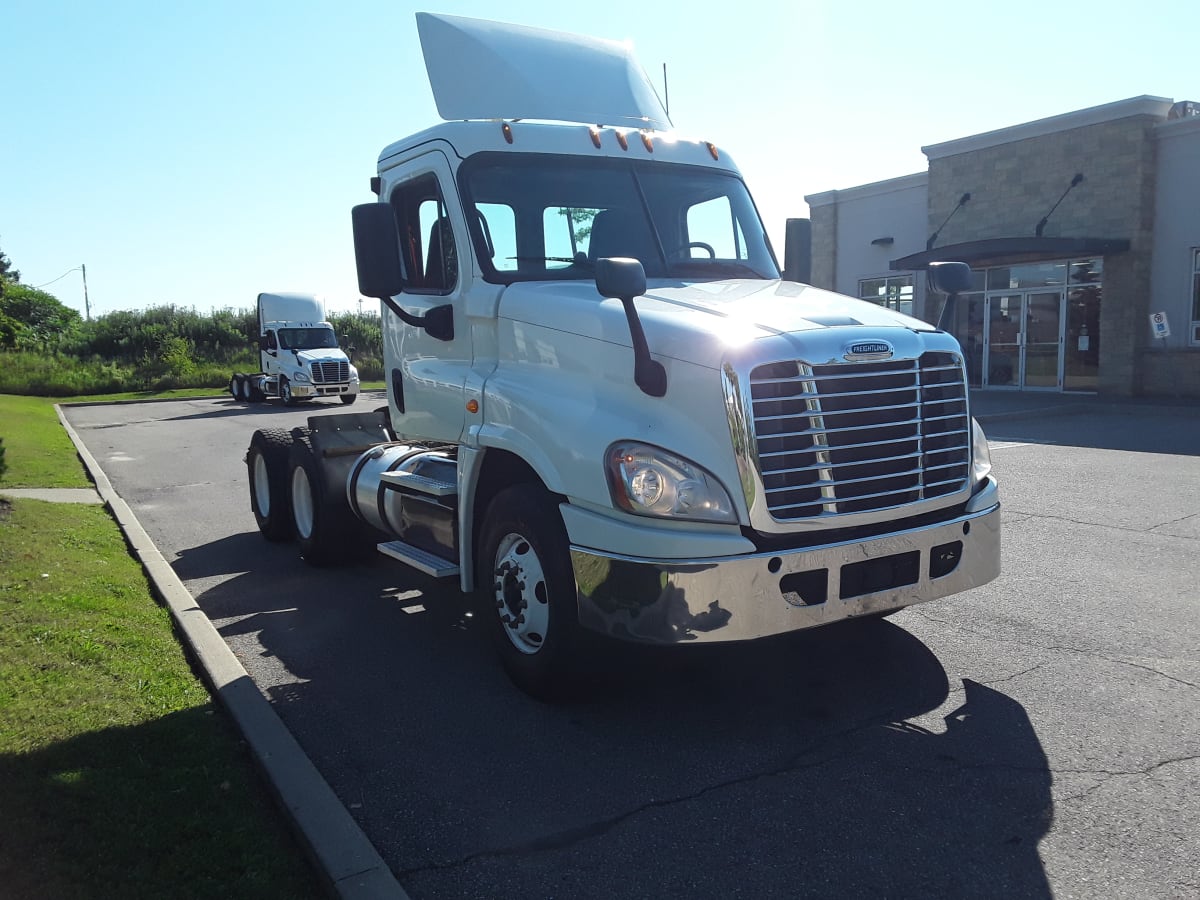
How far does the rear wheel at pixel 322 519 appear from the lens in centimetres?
729

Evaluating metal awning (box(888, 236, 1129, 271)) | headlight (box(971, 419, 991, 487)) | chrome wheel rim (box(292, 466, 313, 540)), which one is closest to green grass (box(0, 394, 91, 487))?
chrome wheel rim (box(292, 466, 313, 540))

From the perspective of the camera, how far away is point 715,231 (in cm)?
579

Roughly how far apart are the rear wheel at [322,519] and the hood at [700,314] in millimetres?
2911

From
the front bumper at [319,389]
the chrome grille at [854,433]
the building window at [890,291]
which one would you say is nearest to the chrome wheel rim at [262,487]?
the chrome grille at [854,433]

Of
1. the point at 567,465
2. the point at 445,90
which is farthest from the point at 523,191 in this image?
the point at 567,465

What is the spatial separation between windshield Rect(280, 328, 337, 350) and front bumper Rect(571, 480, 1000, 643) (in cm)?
2680

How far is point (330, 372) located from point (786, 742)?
26175 millimetres

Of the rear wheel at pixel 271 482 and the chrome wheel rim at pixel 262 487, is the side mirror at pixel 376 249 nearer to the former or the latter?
the rear wheel at pixel 271 482

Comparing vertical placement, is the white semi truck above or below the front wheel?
above

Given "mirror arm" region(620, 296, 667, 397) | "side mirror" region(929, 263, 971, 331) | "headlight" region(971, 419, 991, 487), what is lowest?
"headlight" region(971, 419, 991, 487)

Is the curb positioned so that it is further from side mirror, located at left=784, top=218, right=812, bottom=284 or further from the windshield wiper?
side mirror, located at left=784, top=218, right=812, bottom=284

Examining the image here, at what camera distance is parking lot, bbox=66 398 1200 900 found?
10.6 feet

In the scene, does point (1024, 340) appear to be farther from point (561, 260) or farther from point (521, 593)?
point (521, 593)

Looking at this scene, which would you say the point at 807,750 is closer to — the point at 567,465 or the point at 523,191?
the point at 567,465
